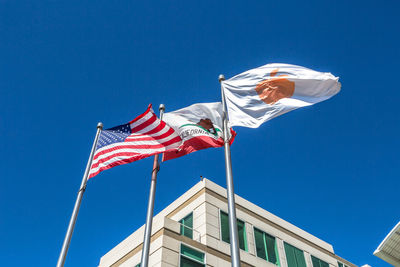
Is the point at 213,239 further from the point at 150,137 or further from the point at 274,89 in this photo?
the point at 274,89

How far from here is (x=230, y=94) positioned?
11.0m

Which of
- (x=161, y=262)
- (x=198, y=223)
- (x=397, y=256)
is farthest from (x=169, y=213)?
(x=397, y=256)

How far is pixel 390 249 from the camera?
28016 millimetres

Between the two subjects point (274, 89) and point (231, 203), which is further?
point (274, 89)

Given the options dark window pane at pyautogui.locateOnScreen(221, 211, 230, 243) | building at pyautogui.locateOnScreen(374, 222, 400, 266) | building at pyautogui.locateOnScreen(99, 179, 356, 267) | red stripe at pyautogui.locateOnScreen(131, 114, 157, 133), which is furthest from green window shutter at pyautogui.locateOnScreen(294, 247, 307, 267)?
red stripe at pyautogui.locateOnScreen(131, 114, 157, 133)

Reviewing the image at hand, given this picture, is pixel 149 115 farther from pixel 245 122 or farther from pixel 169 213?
pixel 169 213

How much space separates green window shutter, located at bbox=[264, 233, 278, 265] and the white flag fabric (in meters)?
11.9

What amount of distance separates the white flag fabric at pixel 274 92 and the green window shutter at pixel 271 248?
1195cm

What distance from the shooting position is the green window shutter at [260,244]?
19344 mm

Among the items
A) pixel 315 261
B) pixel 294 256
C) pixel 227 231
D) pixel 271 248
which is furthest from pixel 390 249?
pixel 227 231

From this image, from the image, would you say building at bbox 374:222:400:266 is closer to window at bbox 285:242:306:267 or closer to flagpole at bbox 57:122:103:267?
window at bbox 285:242:306:267

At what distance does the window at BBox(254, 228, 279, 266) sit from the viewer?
1952 cm

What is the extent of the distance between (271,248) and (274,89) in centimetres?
1253

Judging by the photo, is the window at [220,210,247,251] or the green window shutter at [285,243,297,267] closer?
the window at [220,210,247,251]
